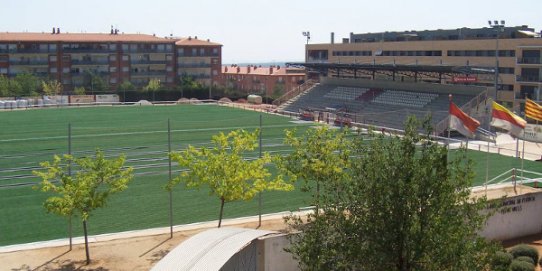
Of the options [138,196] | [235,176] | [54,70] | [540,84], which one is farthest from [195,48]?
[235,176]

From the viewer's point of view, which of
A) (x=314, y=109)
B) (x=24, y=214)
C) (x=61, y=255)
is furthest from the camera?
(x=314, y=109)

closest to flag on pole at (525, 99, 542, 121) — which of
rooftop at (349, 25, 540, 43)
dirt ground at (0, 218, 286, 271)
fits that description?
dirt ground at (0, 218, 286, 271)

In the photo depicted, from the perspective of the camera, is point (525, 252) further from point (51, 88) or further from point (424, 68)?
point (51, 88)

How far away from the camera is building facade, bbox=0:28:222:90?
264 ft

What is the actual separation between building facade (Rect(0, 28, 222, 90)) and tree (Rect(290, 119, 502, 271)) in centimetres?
7447

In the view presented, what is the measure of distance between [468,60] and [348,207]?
55.3 metres

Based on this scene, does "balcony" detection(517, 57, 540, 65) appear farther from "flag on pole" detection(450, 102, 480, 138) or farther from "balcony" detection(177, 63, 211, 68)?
"balcony" detection(177, 63, 211, 68)

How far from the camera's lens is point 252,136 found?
733 inches

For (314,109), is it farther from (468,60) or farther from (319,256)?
(319,256)

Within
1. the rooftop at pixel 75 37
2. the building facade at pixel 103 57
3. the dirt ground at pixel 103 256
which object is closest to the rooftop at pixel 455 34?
the building facade at pixel 103 57

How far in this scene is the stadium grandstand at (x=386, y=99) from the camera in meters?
48.4

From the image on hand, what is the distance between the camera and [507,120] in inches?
897

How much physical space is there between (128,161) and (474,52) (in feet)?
139

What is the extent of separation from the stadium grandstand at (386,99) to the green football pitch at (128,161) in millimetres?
5940
